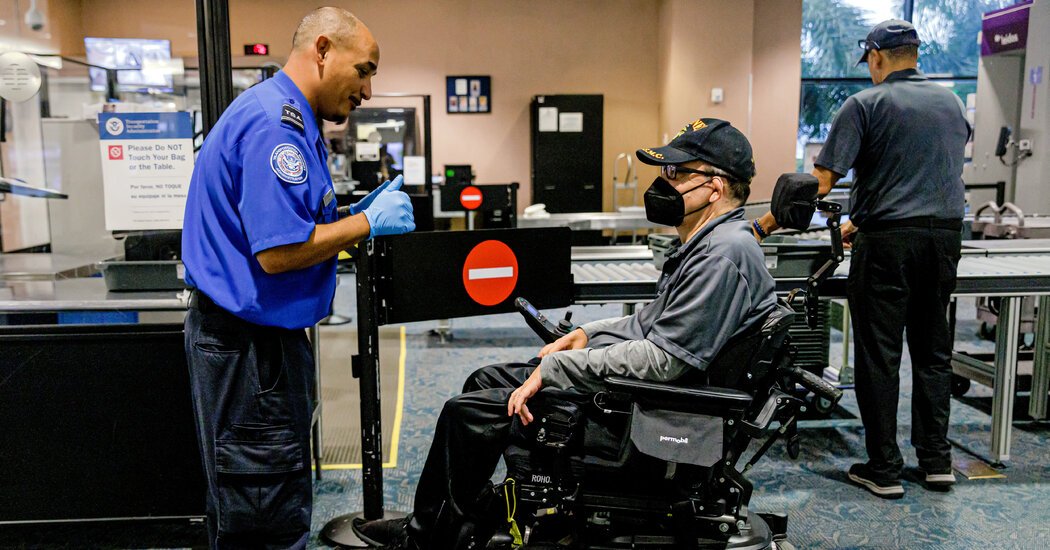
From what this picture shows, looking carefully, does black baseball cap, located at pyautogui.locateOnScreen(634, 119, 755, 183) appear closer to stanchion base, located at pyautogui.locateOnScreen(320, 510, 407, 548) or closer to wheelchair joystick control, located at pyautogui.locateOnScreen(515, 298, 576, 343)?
wheelchair joystick control, located at pyautogui.locateOnScreen(515, 298, 576, 343)

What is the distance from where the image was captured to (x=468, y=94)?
941cm

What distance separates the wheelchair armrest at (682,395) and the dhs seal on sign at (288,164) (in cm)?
A: 82

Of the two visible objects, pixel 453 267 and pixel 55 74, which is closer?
pixel 453 267

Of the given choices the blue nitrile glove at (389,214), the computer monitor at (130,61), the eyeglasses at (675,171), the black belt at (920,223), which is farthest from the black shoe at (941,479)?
the computer monitor at (130,61)

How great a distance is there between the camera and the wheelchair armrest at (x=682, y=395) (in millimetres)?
1648

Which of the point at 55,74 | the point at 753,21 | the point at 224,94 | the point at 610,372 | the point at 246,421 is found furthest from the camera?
the point at 753,21

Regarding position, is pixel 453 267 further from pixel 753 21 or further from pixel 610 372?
pixel 753 21

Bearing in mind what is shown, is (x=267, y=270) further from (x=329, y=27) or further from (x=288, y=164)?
(x=329, y=27)

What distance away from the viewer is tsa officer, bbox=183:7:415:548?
153 centimetres

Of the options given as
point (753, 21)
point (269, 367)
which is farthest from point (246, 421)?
point (753, 21)

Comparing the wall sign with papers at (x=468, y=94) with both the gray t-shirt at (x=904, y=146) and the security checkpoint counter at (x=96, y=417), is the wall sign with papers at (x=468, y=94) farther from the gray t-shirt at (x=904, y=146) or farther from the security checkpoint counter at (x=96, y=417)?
the security checkpoint counter at (x=96, y=417)

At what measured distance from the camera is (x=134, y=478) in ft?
7.56

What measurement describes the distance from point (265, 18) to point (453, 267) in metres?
8.10

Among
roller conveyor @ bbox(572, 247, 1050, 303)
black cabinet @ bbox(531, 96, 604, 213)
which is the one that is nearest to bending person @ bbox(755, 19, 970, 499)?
roller conveyor @ bbox(572, 247, 1050, 303)
